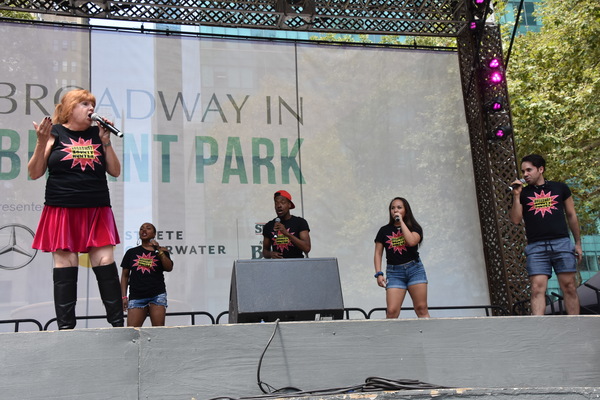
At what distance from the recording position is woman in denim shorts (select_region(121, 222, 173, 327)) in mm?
6852

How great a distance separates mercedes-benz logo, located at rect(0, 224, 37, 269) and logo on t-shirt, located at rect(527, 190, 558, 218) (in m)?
5.52

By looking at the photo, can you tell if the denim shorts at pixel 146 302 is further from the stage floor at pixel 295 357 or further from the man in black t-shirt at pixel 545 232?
the man in black t-shirt at pixel 545 232

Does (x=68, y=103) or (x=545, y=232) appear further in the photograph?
(x=545, y=232)

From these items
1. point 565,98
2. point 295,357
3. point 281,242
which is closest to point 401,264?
point 281,242

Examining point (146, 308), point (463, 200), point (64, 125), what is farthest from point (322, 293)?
point (463, 200)

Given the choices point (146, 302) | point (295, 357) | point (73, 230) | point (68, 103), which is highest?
point (68, 103)

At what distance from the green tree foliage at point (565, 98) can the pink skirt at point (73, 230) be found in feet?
41.6

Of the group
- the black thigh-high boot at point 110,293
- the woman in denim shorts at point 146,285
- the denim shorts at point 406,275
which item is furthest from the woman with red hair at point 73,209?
the denim shorts at point 406,275

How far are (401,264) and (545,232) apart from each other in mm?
1278

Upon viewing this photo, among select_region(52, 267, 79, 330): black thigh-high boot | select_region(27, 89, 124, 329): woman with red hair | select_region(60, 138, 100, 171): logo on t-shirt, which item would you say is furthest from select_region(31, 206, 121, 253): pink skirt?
select_region(60, 138, 100, 171): logo on t-shirt

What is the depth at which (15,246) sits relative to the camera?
7668 mm

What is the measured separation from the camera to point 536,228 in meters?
5.80

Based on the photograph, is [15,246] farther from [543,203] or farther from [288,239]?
[543,203]

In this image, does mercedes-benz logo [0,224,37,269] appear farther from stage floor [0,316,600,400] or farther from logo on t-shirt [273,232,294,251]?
stage floor [0,316,600,400]
